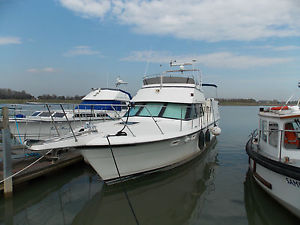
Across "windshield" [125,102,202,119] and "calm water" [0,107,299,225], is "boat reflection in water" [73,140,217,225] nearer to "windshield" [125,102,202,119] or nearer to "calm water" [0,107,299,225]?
"calm water" [0,107,299,225]

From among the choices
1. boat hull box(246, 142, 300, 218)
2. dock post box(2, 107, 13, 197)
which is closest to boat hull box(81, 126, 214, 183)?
dock post box(2, 107, 13, 197)

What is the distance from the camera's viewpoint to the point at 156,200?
6.09 meters

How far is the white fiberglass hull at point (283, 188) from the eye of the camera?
Result: 4586 mm

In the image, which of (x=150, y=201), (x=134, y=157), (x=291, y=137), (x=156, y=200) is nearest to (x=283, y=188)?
(x=291, y=137)

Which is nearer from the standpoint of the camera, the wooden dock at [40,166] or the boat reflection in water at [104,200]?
the boat reflection in water at [104,200]

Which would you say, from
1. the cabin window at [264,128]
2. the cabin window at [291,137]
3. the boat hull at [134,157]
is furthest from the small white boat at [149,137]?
the cabin window at [291,137]

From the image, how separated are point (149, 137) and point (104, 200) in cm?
223

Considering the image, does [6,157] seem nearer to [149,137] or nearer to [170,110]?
[149,137]

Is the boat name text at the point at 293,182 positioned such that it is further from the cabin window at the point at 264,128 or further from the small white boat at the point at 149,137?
the small white boat at the point at 149,137

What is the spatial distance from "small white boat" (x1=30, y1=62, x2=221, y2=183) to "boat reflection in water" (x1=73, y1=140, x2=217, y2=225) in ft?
1.35

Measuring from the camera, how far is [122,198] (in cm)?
616

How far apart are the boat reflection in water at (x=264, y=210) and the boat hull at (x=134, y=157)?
2.64m

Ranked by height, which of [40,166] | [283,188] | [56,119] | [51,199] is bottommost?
[51,199]

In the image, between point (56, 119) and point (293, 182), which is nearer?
point (293, 182)
